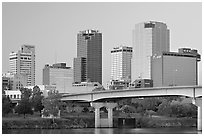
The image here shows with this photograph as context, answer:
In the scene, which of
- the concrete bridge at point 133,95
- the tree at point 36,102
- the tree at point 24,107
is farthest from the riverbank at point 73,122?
the tree at point 36,102

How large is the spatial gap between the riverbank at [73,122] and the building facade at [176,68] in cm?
4513

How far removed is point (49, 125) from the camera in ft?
125

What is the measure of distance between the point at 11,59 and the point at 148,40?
32.3 meters

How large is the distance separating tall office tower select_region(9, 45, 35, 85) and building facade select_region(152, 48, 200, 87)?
33055 millimetres

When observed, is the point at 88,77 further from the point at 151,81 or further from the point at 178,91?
the point at 178,91

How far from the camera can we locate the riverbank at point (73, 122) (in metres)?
36.8

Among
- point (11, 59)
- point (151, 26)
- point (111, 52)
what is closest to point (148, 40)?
point (151, 26)

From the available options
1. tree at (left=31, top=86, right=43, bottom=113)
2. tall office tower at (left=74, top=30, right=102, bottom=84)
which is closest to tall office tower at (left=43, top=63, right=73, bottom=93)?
tall office tower at (left=74, top=30, right=102, bottom=84)

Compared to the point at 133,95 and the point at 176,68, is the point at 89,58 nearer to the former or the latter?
the point at 176,68

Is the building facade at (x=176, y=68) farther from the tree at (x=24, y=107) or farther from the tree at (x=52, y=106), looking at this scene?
the tree at (x=52, y=106)

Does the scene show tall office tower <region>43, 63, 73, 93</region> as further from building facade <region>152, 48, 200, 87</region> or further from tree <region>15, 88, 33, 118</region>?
tree <region>15, 88, 33, 118</region>

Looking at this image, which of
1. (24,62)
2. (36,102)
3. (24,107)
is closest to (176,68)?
(24,62)

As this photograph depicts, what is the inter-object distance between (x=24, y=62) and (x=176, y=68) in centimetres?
4091

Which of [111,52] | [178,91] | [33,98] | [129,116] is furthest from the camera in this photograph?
[111,52]
